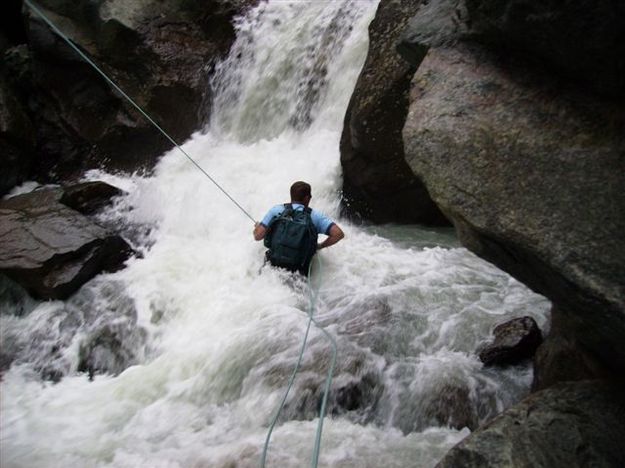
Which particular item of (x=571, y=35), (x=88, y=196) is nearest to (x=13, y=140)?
(x=88, y=196)

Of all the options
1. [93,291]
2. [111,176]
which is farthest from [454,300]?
[111,176]

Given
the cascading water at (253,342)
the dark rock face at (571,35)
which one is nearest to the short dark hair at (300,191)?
the cascading water at (253,342)

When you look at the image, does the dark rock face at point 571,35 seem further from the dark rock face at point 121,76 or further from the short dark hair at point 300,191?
the dark rock face at point 121,76

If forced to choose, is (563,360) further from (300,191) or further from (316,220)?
(300,191)

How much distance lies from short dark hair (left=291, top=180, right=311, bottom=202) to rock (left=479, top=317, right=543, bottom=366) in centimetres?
252

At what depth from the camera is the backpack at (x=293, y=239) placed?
17.9ft

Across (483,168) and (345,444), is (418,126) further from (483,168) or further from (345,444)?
(345,444)

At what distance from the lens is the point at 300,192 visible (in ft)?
18.4

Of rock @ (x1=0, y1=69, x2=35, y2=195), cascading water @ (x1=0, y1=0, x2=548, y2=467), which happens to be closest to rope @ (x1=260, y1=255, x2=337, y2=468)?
cascading water @ (x1=0, y1=0, x2=548, y2=467)

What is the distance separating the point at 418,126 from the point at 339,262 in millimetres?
3172

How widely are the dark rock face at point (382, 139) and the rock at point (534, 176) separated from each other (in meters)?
3.63

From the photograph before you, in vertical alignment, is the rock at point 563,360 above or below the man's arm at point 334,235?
below

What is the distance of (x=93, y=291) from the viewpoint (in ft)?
20.4

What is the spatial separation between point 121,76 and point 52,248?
4944mm
